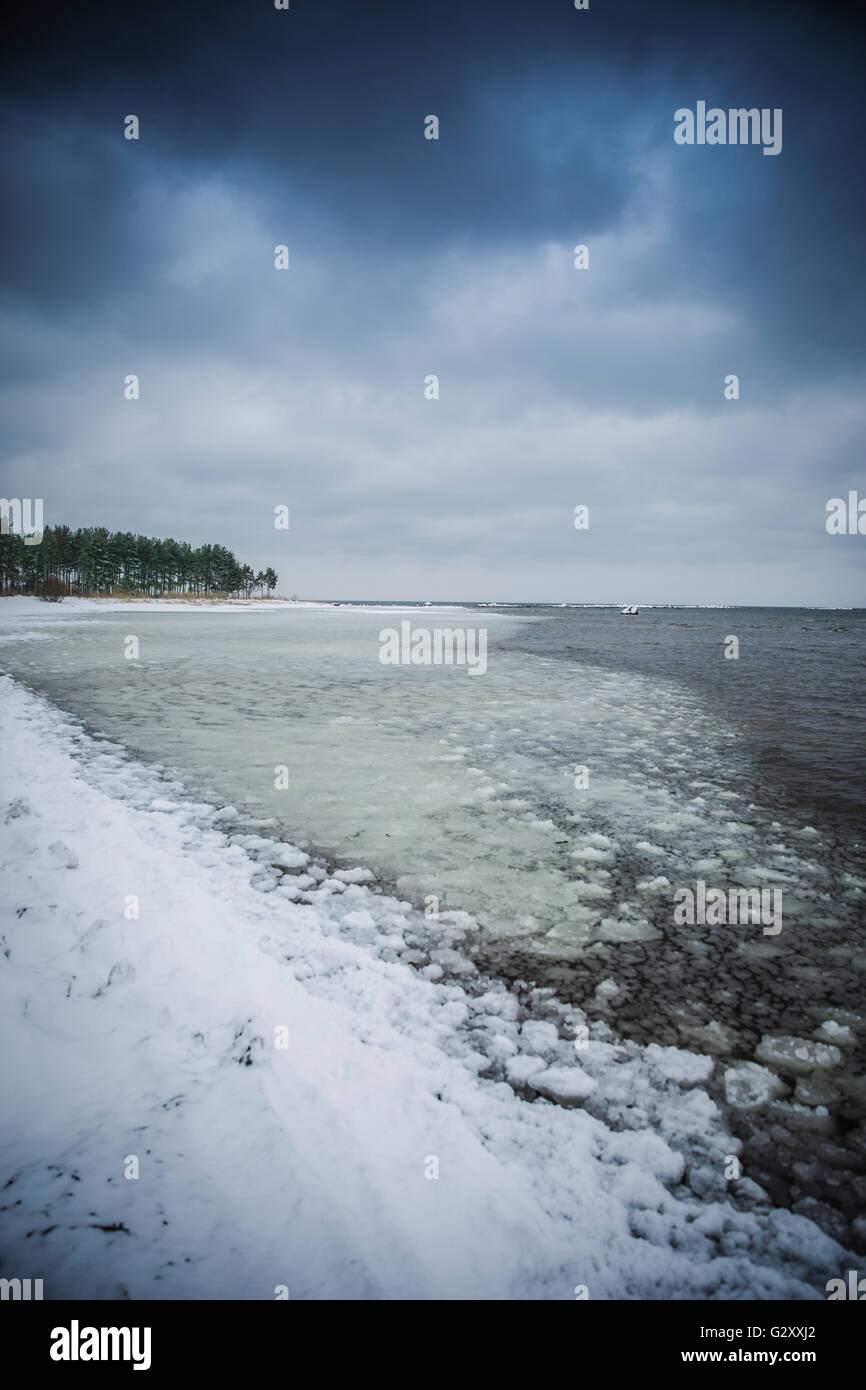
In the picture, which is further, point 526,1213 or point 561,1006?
point 561,1006

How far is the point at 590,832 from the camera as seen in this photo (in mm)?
4492

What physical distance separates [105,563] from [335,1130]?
334 ft

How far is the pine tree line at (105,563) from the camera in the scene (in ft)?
270

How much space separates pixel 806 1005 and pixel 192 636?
997 inches

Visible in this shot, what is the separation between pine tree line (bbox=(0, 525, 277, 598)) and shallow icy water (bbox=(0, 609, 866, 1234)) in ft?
277

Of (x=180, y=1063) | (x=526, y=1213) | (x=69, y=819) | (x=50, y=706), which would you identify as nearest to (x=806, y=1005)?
(x=526, y=1213)

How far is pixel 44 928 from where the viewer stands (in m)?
2.92

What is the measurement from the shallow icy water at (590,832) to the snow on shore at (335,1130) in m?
0.29

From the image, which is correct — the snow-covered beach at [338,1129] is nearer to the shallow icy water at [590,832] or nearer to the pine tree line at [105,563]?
the shallow icy water at [590,832]

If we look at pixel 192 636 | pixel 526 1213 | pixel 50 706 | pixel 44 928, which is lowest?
pixel 526 1213

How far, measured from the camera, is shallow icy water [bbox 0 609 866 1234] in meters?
2.46

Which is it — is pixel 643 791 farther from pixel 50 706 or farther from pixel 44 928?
pixel 50 706

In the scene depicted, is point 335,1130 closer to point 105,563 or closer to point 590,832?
point 590,832

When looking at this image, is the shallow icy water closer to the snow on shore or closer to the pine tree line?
the snow on shore
